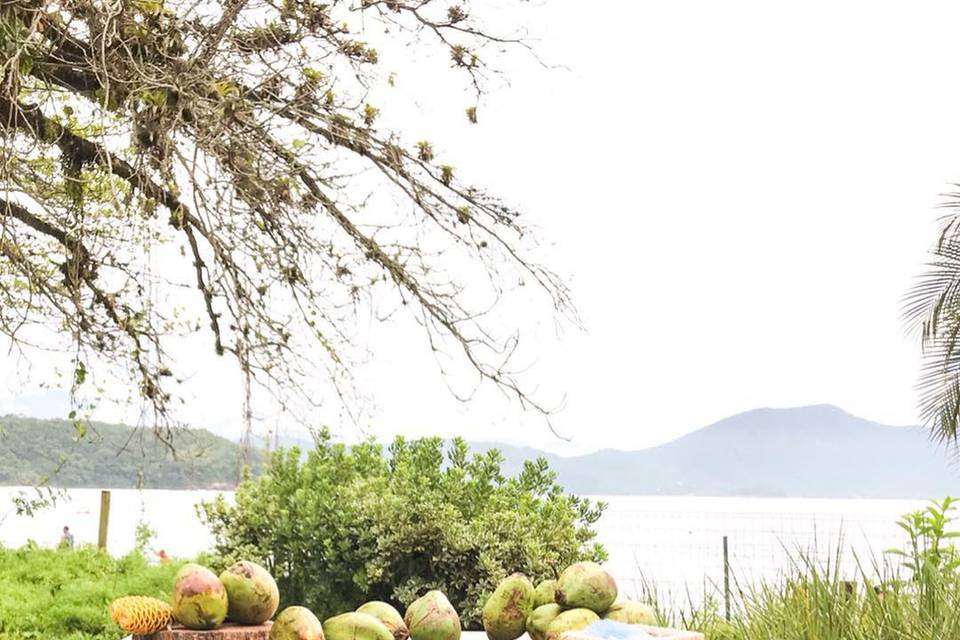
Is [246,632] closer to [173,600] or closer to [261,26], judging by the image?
[173,600]

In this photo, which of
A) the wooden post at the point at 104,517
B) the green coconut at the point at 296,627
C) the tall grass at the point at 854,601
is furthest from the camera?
the wooden post at the point at 104,517

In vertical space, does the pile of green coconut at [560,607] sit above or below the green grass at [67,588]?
above

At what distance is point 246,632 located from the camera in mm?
2504

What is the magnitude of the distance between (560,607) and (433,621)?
→ 34 centimetres

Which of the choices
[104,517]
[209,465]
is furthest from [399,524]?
[104,517]

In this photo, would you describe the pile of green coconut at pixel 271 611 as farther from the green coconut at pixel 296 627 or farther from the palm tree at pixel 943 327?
the palm tree at pixel 943 327

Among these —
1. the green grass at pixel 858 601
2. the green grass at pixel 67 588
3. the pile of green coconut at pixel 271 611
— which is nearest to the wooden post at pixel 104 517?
the green grass at pixel 67 588

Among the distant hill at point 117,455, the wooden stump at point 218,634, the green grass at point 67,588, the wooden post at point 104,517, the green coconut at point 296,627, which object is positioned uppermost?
the distant hill at point 117,455

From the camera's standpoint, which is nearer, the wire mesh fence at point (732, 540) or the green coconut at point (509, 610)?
the green coconut at point (509, 610)

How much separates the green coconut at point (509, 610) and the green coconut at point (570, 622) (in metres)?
0.20

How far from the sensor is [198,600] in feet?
8.08

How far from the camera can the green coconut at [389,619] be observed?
2.60 metres

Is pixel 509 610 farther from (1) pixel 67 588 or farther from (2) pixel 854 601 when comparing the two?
(1) pixel 67 588

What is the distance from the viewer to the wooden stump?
2.45 metres
